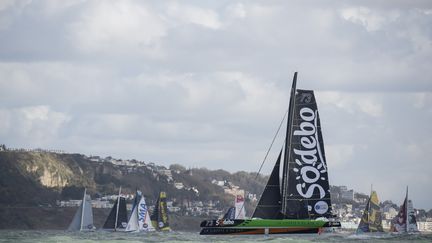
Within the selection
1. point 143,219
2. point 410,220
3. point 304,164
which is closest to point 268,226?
point 304,164

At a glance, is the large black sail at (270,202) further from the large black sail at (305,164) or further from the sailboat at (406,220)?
the sailboat at (406,220)

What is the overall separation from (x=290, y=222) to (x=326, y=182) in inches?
163

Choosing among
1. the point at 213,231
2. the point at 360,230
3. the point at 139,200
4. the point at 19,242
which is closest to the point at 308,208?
Answer: the point at 213,231

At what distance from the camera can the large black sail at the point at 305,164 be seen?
75.1 meters

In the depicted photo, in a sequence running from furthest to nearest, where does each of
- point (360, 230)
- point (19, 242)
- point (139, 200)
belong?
point (139, 200) < point (360, 230) < point (19, 242)

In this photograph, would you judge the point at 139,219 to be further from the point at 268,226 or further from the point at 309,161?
the point at 268,226

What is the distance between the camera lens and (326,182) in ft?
251

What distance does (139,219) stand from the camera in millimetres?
137250

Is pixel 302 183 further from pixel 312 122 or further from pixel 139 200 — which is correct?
pixel 139 200

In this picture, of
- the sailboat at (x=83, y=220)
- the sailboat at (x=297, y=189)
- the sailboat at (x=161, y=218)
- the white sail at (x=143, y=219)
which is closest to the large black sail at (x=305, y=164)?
the sailboat at (x=297, y=189)

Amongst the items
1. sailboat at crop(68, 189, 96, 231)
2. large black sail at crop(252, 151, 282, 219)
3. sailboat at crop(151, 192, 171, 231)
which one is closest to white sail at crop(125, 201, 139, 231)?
sailboat at crop(68, 189, 96, 231)

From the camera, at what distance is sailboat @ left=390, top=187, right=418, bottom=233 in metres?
130

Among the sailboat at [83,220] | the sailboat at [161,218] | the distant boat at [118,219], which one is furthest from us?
the sailboat at [161,218]

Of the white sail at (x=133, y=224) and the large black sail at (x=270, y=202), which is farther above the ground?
the white sail at (x=133, y=224)
